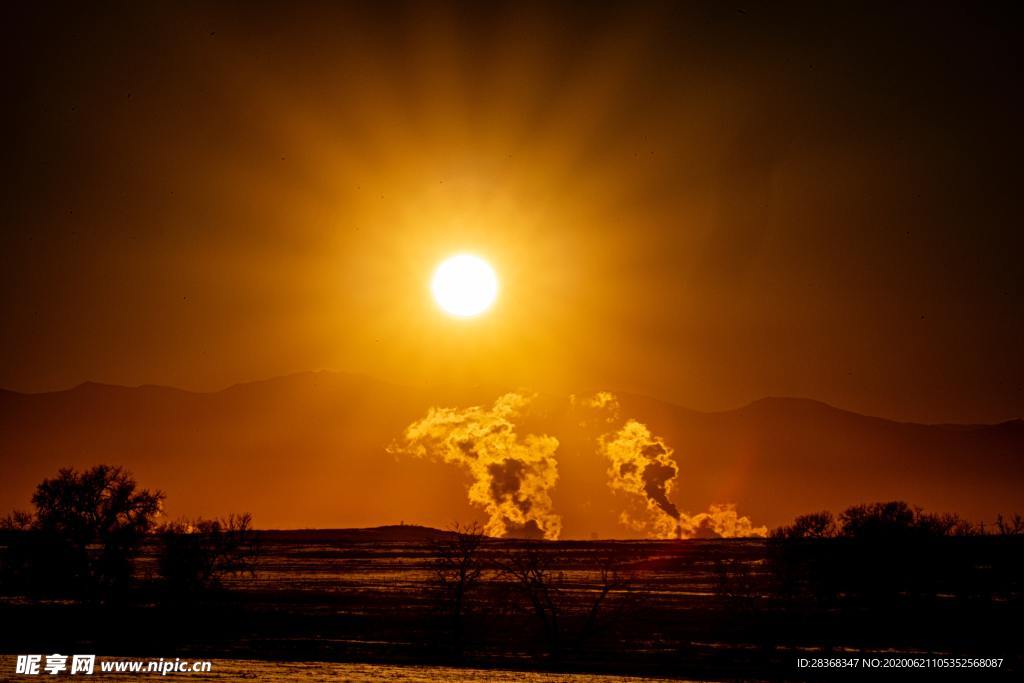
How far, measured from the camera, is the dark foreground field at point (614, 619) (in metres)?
73.9

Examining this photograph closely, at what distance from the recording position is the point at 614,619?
300 ft

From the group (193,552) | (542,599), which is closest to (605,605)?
(542,599)

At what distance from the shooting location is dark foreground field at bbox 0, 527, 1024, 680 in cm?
7388

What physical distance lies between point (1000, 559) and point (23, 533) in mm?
95274

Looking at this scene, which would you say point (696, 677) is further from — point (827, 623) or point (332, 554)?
point (332, 554)

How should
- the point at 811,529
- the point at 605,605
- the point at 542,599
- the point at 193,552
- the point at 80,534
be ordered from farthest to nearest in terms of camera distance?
the point at 811,529, the point at 605,605, the point at 542,599, the point at 193,552, the point at 80,534

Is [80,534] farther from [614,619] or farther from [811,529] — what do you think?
[811,529]

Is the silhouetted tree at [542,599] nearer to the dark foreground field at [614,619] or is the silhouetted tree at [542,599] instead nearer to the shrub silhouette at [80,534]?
the dark foreground field at [614,619]

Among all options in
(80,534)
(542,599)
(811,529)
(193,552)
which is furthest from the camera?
(811,529)

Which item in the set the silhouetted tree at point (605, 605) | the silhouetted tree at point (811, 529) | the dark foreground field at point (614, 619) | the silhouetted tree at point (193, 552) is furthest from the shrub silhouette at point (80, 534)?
the silhouetted tree at point (811, 529)

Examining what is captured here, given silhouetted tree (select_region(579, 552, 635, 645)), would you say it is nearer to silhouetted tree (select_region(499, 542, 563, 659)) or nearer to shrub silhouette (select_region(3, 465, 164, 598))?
silhouetted tree (select_region(499, 542, 563, 659))

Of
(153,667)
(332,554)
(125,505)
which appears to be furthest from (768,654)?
(332,554)

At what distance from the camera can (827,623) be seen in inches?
3452

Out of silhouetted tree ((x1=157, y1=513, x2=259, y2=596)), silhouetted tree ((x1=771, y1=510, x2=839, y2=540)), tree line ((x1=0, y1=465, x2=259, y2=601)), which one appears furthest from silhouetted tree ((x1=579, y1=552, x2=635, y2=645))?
silhouetted tree ((x1=157, y1=513, x2=259, y2=596))
